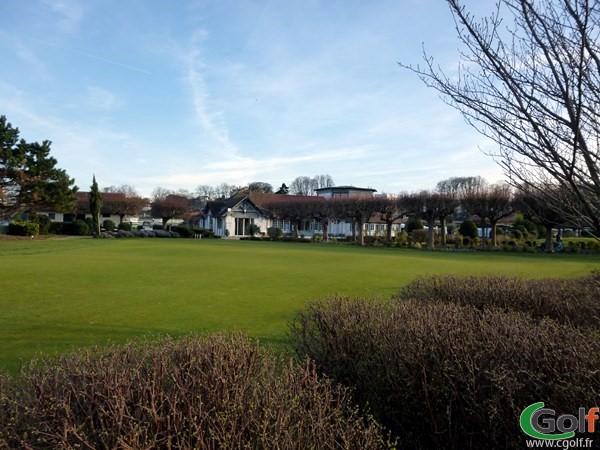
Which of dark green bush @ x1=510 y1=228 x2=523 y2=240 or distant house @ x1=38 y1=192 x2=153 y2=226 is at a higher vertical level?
distant house @ x1=38 y1=192 x2=153 y2=226

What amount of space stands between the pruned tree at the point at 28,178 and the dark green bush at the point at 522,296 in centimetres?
4056

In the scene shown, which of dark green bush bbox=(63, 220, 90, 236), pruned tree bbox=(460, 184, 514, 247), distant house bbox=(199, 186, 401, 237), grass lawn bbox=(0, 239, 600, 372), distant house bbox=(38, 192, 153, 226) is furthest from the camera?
distant house bbox=(38, 192, 153, 226)

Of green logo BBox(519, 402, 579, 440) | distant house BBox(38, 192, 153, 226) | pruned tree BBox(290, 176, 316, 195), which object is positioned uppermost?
pruned tree BBox(290, 176, 316, 195)

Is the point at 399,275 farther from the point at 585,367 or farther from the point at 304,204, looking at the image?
the point at 304,204

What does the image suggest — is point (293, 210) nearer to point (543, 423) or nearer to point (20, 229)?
point (20, 229)

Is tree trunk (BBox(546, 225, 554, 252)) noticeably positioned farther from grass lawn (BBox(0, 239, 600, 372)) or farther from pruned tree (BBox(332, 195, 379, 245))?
grass lawn (BBox(0, 239, 600, 372))

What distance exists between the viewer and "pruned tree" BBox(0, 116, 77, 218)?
3844 cm

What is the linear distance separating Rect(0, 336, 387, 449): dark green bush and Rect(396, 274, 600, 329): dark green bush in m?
4.23

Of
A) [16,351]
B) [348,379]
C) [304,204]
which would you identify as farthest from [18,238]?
[348,379]

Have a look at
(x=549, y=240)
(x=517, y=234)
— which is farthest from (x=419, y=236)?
(x=549, y=240)

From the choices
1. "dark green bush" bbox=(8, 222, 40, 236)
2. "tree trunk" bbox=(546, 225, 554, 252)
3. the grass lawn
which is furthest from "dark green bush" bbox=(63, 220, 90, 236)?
"tree trunk" bbox=(546, 225, 554, 252)

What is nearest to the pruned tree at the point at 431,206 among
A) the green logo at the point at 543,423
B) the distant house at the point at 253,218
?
the distant house at the point at 253,218

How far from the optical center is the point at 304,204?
176ft

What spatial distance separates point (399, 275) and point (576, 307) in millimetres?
10454
